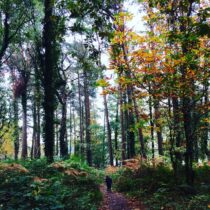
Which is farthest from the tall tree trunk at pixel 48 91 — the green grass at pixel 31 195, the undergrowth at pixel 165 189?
the green grass at pixel 31 195

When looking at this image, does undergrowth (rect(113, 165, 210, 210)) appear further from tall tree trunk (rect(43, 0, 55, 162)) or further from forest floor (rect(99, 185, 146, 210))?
tall tree trunk (rect(43, 0, 55, 162))

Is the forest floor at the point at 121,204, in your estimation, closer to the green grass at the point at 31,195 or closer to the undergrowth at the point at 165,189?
the undergrowth at the point at 165,189

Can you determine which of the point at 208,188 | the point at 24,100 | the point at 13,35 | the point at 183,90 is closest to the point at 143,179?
the point at 208,188

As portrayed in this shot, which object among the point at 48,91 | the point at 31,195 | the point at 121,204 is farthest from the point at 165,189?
the point at 48,91

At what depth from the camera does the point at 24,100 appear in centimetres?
2638

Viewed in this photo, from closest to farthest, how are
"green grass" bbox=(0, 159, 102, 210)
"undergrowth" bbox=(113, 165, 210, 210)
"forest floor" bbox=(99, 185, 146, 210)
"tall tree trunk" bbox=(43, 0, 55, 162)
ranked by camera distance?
"green grass" bbox=(0, 159, 102, 210), "undergrowth" bbox=(113, 165, 210, 210), "forest floor" bbox=(99, 185, 146, 210), "tall tree trunk" bbox=(43, 0, 55, 162)

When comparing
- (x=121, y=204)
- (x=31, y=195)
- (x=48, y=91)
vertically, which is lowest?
(x=121, y=204)

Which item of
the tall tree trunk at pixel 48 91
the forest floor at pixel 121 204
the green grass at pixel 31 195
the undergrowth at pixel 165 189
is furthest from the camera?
the tall tree trunk at pixel 48 91

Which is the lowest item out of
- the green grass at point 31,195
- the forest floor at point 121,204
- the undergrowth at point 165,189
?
the forest floor at point 121,204

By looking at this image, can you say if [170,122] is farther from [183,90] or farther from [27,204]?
[27,204]

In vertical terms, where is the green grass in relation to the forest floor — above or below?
above

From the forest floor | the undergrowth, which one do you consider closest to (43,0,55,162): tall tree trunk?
the forest floor

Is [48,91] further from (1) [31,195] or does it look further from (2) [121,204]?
(1) [31,195]

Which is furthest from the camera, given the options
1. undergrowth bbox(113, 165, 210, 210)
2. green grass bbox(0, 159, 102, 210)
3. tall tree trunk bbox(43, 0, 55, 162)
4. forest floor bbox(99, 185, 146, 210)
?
tall tree trunk bbox(43, 0, 55, 162)
